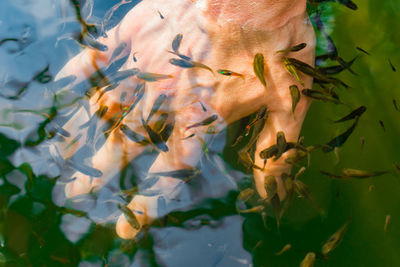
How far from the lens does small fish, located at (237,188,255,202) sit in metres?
1.80

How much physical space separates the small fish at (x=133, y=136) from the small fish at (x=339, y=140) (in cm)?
104

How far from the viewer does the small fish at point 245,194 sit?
1.80m

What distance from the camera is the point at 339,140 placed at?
205 centimetres

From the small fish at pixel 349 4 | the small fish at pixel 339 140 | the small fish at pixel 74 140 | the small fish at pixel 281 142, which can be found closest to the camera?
the small fish at pixel 281 142

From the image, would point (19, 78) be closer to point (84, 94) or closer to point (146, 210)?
point (84, 94)

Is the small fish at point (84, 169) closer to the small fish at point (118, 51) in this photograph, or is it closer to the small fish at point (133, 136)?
the small fish at point (133, 136)

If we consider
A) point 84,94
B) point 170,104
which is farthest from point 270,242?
point 84,94

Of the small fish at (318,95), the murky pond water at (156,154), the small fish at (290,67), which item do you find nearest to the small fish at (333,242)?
the murky pond water at (156,154)

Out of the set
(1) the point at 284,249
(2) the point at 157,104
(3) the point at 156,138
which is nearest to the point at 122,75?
(2) the point at 157,104

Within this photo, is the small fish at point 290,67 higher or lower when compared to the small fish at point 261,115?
higher

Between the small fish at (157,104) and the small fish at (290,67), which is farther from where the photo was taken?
the small fish at (157,104)

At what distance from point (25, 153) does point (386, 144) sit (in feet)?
6.89

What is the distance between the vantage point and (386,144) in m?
2.13

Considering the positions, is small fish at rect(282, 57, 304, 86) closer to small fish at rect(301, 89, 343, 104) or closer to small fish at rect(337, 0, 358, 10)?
small fish at rect(301, 89, 343, 104)
